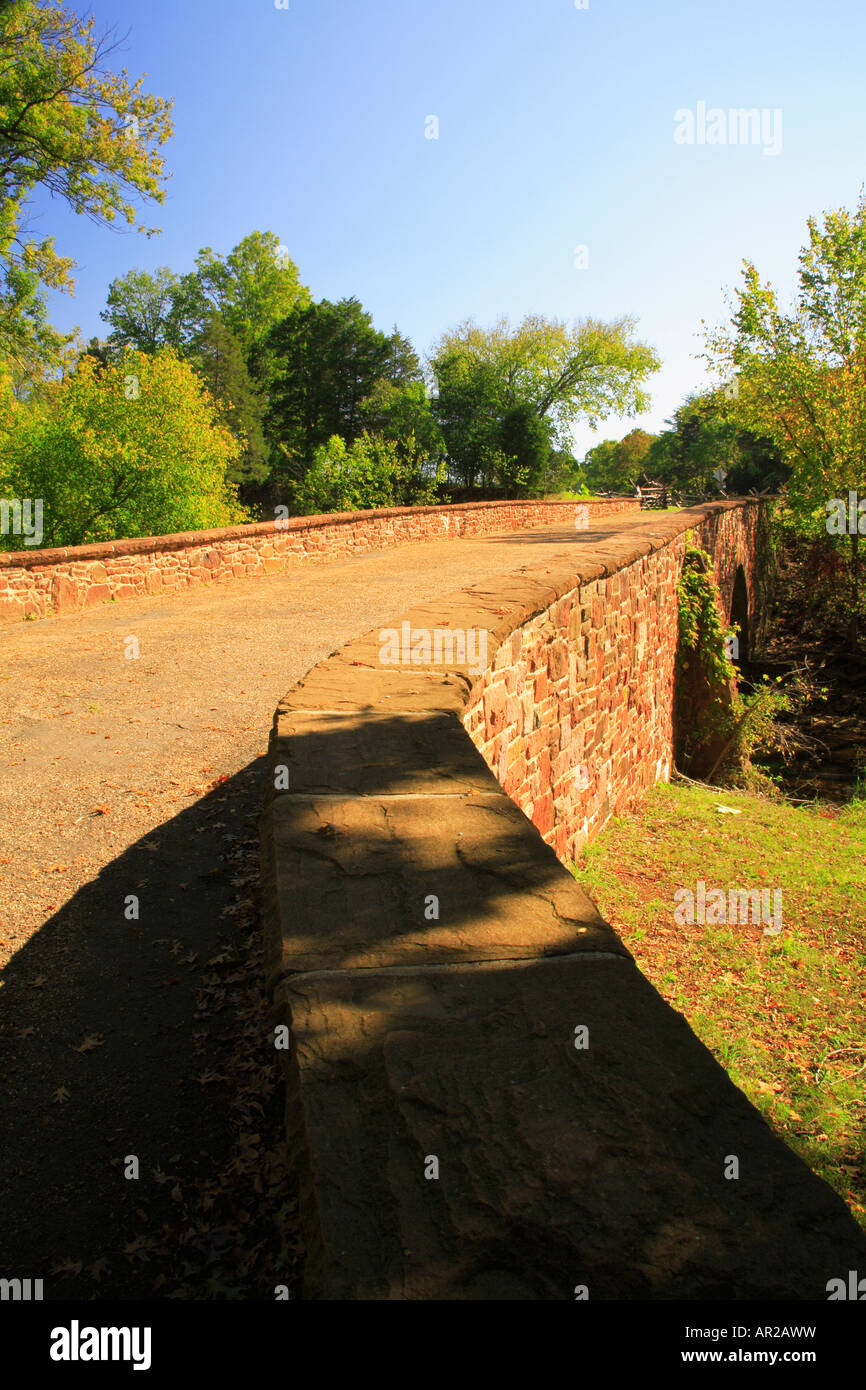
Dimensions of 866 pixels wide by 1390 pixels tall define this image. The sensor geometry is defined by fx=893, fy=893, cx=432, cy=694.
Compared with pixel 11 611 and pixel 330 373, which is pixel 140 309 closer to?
pixel 330 373

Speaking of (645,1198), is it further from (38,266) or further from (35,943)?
(38,266)

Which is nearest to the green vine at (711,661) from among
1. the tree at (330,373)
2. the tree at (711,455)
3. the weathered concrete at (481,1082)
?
the weathered concrete at (481,1082)

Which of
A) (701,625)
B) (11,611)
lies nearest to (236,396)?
(701,625)

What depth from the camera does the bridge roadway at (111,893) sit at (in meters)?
2.13

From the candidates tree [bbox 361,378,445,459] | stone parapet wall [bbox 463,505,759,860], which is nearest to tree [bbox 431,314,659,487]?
tree [bbox 361,378,445,459]

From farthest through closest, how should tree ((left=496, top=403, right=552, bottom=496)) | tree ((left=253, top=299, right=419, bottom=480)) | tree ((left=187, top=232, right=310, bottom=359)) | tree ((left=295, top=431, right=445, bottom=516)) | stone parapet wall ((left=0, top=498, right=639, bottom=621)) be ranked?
tree ((left=187, top=232, right=310, bottom=359)), tree ((left=253, top=299, right=419, bottom=480)), tree ((left=496, top=403, right=552, bottom=496)), tree ((left=295, top=431, right=445, bottom=516)), stone parapet wall ((left=0, top=498, right=639, bottom=621))

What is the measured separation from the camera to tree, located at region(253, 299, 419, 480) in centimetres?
4247

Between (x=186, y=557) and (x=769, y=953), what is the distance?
8.23 meters

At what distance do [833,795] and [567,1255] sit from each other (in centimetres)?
1307

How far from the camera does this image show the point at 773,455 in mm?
43719

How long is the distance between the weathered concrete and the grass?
259 cm

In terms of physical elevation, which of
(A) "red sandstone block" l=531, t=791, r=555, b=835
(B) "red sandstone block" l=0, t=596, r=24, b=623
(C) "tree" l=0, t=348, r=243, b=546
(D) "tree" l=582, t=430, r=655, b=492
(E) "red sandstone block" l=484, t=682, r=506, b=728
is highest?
(D) "tree" l=582, t=430, r=655, b=492

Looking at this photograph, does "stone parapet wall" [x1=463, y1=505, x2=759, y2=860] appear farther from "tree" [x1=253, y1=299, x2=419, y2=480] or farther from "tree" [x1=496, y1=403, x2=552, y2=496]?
"tree" [x1=253, y1=299, x2=419, y2=480]

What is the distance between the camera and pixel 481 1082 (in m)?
1.43
